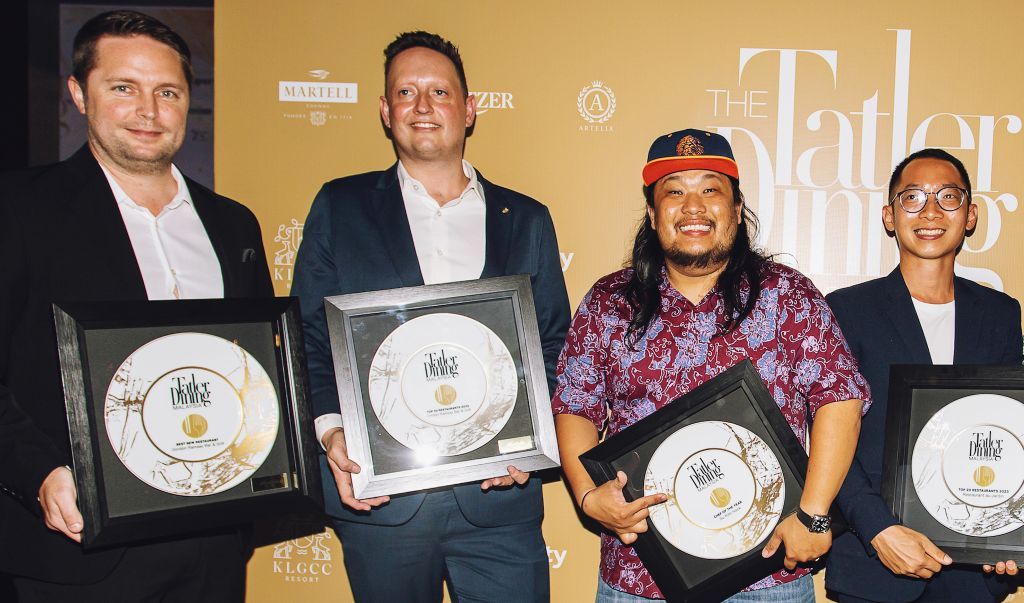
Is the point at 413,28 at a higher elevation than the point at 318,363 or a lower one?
higher

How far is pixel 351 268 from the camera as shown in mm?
2344

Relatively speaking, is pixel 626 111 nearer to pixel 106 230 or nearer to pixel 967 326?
pixel 967 326

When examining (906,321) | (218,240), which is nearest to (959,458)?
(906,321)

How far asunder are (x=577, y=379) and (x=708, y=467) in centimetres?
45

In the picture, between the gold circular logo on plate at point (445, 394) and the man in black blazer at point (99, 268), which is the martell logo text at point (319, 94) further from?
the gold circular logo on plate at point (445, 394)

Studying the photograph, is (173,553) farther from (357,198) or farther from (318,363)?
(357,198)

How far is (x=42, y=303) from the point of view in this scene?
1.83m

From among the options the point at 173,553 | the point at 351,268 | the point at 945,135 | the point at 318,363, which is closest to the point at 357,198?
the point at 351,268

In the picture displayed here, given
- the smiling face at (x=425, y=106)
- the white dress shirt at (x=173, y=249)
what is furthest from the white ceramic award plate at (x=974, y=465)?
the white dress shirt at (x=173, y=249)

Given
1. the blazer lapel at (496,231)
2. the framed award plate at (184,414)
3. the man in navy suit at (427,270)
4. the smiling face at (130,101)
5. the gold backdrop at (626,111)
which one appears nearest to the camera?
the framed award plate at (184,414)

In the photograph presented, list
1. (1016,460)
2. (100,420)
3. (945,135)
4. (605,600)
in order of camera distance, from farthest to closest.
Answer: (945,135) < (605,600) < (1016,460) < (100,420)

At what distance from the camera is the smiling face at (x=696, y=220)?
2111 millimetres

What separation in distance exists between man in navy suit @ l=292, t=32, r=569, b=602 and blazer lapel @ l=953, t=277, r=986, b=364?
4.03 ft

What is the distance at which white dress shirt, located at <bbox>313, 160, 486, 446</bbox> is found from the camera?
2.37 meters
